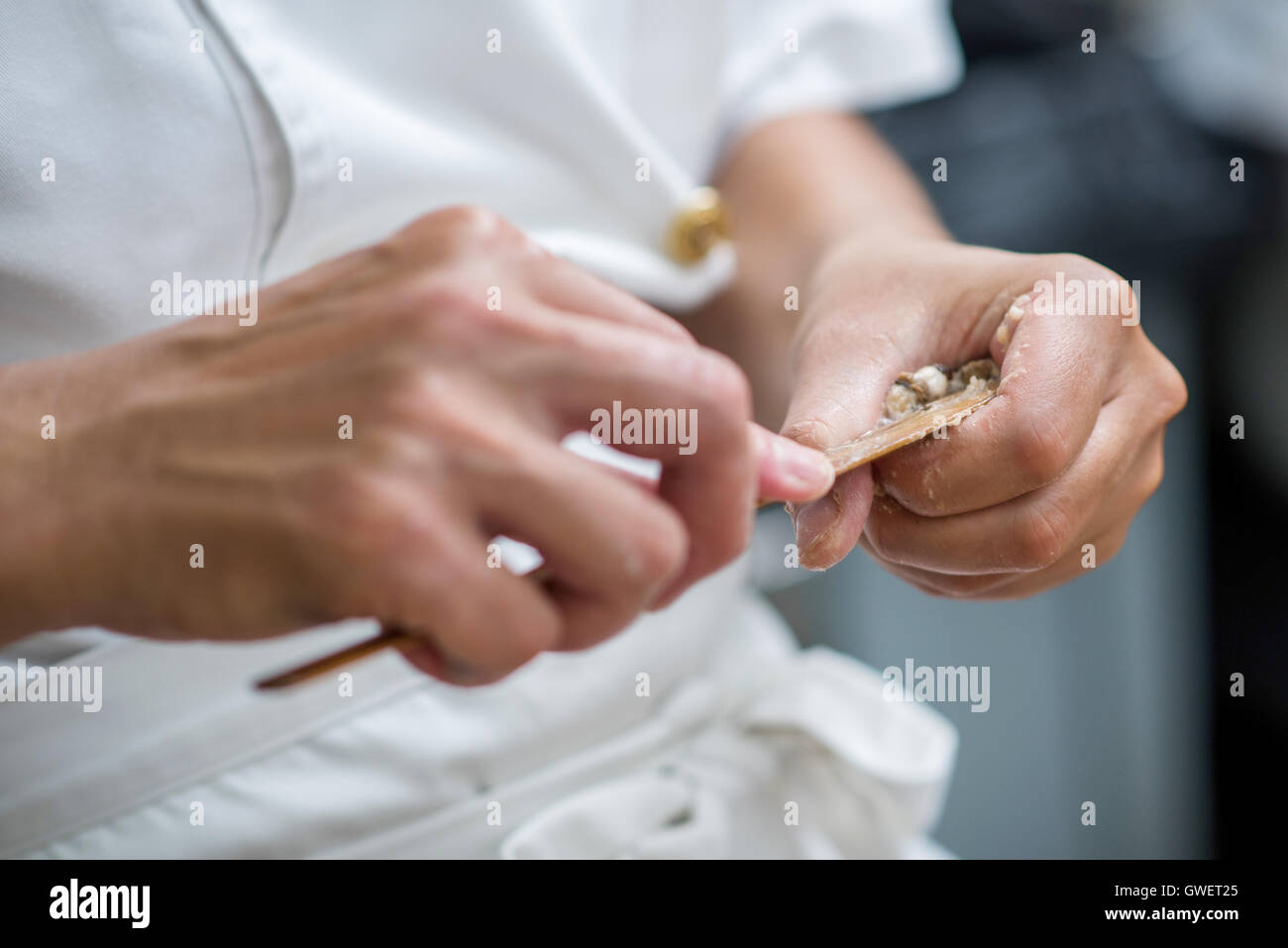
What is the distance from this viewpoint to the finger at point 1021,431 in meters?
0.41

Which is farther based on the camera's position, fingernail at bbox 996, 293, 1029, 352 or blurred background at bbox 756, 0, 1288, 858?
blurred background at bbox 756, 0, 1288, 858

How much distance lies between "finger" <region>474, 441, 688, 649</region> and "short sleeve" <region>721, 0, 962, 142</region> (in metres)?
0.51

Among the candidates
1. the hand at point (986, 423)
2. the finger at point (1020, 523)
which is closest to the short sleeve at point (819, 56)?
the hand at point (986, 423)

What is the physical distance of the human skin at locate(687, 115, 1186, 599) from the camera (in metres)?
0.41

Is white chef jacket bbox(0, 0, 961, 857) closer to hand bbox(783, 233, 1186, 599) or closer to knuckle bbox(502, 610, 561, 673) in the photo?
hand bbox(783, 233, 1186, 599)

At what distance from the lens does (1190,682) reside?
3.89 feet

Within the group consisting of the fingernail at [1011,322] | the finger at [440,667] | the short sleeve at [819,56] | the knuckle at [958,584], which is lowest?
the finger at [440,667]

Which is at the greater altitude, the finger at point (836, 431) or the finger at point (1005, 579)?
the finger at point (836, 431)

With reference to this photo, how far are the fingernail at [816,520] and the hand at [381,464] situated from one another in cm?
13

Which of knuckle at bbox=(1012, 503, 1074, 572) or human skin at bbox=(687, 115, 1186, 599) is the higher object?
human skin at bbox=(687, 115, 1186, 599)

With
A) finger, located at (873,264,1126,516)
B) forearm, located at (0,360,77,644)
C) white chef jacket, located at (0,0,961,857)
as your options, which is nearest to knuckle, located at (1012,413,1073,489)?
finger, located at (873,264,1126,516)

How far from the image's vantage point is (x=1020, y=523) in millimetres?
424

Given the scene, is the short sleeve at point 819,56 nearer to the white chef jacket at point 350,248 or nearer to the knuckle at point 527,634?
the white chef jacket at point 350,248
